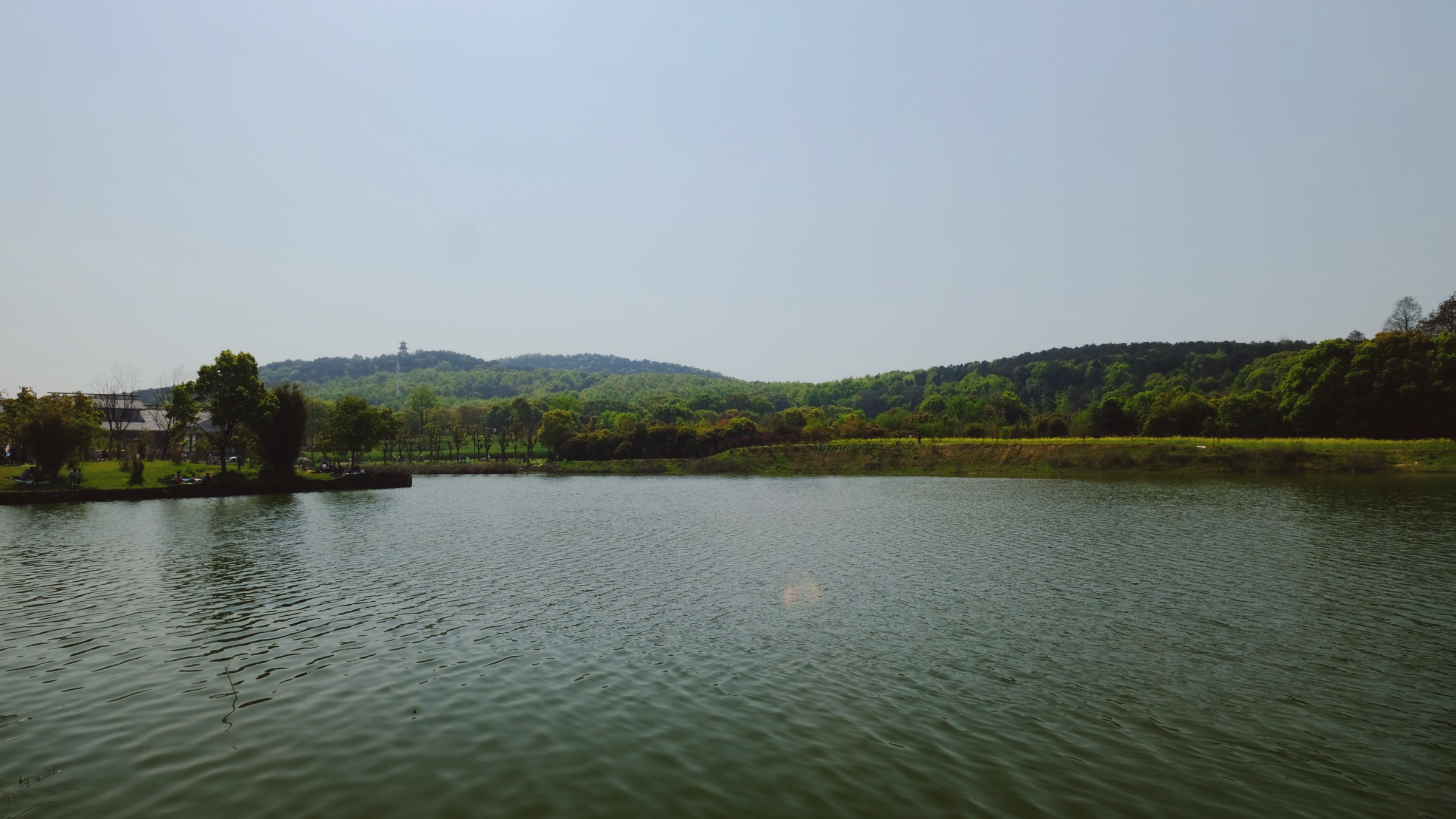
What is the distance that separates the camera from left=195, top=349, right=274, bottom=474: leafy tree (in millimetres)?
80062

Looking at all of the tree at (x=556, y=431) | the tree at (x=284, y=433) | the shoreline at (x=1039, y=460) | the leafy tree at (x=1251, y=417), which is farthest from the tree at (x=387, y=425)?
the leafy tree at (x=1251, y=417)

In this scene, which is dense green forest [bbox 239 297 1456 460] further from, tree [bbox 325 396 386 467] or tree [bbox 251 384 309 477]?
tree [bbox 251 384 309 477]

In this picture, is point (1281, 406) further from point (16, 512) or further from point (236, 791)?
point (16, 512)

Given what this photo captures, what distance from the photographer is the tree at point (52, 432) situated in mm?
65188

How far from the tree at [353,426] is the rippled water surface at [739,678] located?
73.2 meters

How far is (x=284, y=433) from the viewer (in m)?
89.0

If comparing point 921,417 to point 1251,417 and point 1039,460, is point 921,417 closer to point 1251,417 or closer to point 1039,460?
point 1039,460

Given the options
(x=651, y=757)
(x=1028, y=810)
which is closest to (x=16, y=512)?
(x=651, y=757)

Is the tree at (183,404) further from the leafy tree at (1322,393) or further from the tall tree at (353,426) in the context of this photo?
the leafy tree at (1322,393)

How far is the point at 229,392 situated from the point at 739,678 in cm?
8521

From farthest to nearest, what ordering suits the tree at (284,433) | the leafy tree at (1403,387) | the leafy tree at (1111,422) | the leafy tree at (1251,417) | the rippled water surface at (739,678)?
the leafy tree at (1111,422) < the leafy tree at (1251,417) < the tree at (284,433) < the leafy tree at (1403,387) < the rippled water surface at (739,678)

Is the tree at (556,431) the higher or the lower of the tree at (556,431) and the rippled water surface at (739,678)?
the higher

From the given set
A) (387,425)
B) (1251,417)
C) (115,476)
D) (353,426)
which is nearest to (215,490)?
(115,476)

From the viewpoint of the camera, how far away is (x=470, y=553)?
3694 centimetres
